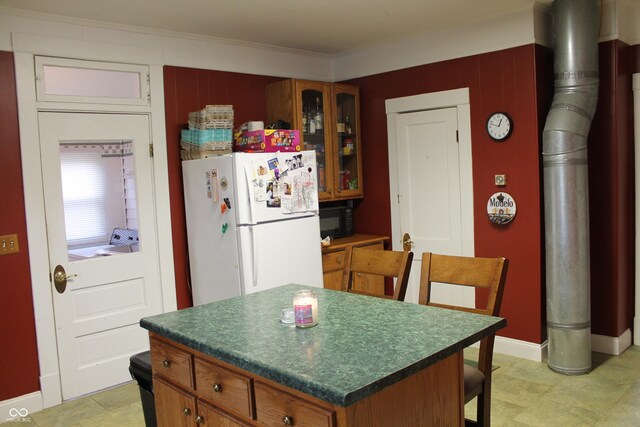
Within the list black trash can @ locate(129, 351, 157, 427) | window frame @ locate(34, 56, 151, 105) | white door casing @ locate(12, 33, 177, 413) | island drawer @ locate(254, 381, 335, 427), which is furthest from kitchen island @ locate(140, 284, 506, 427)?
window frame @ locate(34, 56, 151, 105)

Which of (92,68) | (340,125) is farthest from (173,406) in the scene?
(340,125)

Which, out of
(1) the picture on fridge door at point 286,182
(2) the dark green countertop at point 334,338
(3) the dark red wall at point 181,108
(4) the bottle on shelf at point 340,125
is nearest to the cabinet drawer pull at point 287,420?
(2) the dark green countertop at point 334,338

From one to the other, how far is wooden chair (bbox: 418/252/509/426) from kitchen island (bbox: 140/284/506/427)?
232 millimetres

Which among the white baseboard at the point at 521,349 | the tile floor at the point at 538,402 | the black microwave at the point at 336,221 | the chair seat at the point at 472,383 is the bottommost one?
the tile floor at the point at 538,402

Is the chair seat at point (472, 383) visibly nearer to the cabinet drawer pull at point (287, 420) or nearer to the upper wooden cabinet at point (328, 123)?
the cabinet drawer pull at point (287, 420)

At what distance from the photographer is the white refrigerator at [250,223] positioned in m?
3.65

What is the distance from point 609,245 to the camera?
399 cm

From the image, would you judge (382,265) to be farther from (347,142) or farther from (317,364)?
(347,142)

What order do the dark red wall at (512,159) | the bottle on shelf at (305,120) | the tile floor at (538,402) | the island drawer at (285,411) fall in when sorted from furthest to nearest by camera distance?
the bottle on shelf at (305,120) < the dark red wall at (512,159) < the tile floor at (538,402) < the island drawer at (285,411)

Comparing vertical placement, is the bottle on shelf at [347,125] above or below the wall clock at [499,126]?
above

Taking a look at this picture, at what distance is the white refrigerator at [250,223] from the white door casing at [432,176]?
0.99 meters

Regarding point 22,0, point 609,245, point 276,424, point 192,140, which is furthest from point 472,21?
point 276,424

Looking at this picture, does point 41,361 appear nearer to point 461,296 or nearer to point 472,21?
point 461,296

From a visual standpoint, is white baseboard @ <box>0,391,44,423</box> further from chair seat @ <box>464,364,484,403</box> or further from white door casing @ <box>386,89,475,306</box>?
white door casing @ <box>386,89,475,306</box>
